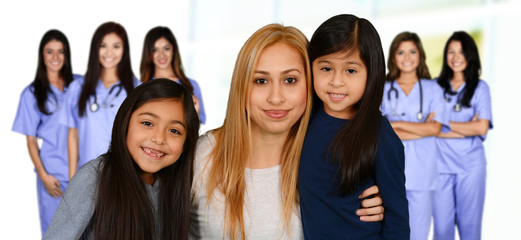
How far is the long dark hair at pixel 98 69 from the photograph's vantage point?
140 inches

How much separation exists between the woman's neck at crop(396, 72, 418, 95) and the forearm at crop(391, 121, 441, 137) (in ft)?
0.83

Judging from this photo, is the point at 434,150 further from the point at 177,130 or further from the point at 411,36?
the point at 177,130

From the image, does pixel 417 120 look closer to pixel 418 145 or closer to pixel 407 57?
pixel 418 145

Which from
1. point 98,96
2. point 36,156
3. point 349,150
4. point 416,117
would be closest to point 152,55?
point 98,96

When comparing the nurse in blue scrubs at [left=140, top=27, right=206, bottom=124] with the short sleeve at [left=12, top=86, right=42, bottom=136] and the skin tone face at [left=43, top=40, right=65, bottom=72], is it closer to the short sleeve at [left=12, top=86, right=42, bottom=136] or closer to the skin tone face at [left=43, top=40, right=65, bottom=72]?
the skin tone face at [left=43, top=40, right=65, bottom=72]

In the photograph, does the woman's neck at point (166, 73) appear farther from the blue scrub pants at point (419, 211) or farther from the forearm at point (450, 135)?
the forearm at point (450, 135)

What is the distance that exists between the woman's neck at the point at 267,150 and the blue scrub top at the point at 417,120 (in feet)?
6.68

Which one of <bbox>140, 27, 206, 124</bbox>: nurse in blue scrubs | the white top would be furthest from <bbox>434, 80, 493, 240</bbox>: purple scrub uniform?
the white top

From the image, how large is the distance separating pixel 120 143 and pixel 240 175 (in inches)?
15.2

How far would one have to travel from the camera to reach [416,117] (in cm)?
374

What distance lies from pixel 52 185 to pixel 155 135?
231 centimetres

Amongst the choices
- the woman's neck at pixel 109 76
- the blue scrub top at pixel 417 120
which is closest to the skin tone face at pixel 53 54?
the woman's neck at pixel 109 76

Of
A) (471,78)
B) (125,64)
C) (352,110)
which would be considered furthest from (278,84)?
(471,78)

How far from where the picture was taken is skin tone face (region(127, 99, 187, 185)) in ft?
5.93
